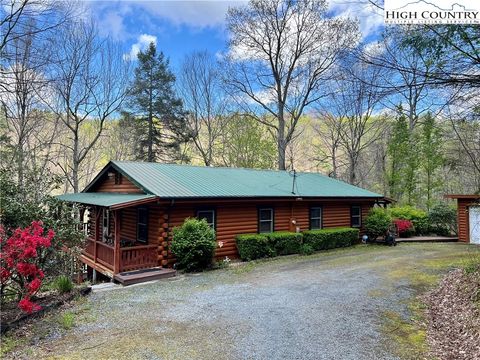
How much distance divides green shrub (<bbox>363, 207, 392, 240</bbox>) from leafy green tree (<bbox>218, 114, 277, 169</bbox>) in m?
13.1

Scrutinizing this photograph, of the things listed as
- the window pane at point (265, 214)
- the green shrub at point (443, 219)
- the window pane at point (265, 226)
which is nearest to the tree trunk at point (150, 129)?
the window pane at point (265, 214)

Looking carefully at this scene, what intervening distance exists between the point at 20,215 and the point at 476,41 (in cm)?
940

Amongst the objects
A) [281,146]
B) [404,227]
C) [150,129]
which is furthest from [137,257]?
[150,129]

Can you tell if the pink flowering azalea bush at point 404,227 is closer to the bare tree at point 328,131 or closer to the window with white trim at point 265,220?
the bare tree at point 328,131

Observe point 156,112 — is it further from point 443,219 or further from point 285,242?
point 443,219

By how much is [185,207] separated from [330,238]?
24.0ft

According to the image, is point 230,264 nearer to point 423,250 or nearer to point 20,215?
point 20,215

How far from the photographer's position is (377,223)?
A: 17156mm

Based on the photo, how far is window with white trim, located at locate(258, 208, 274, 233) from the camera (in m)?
14.0

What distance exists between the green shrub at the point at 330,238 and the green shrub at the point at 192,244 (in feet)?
17.7

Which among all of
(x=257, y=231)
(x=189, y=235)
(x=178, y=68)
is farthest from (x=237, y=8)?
(x=189, y=235)

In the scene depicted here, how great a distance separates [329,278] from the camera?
9.71 metres

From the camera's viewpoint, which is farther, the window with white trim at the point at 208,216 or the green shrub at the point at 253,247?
the green shrub at the point at 253,247

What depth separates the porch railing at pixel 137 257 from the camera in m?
10.4
